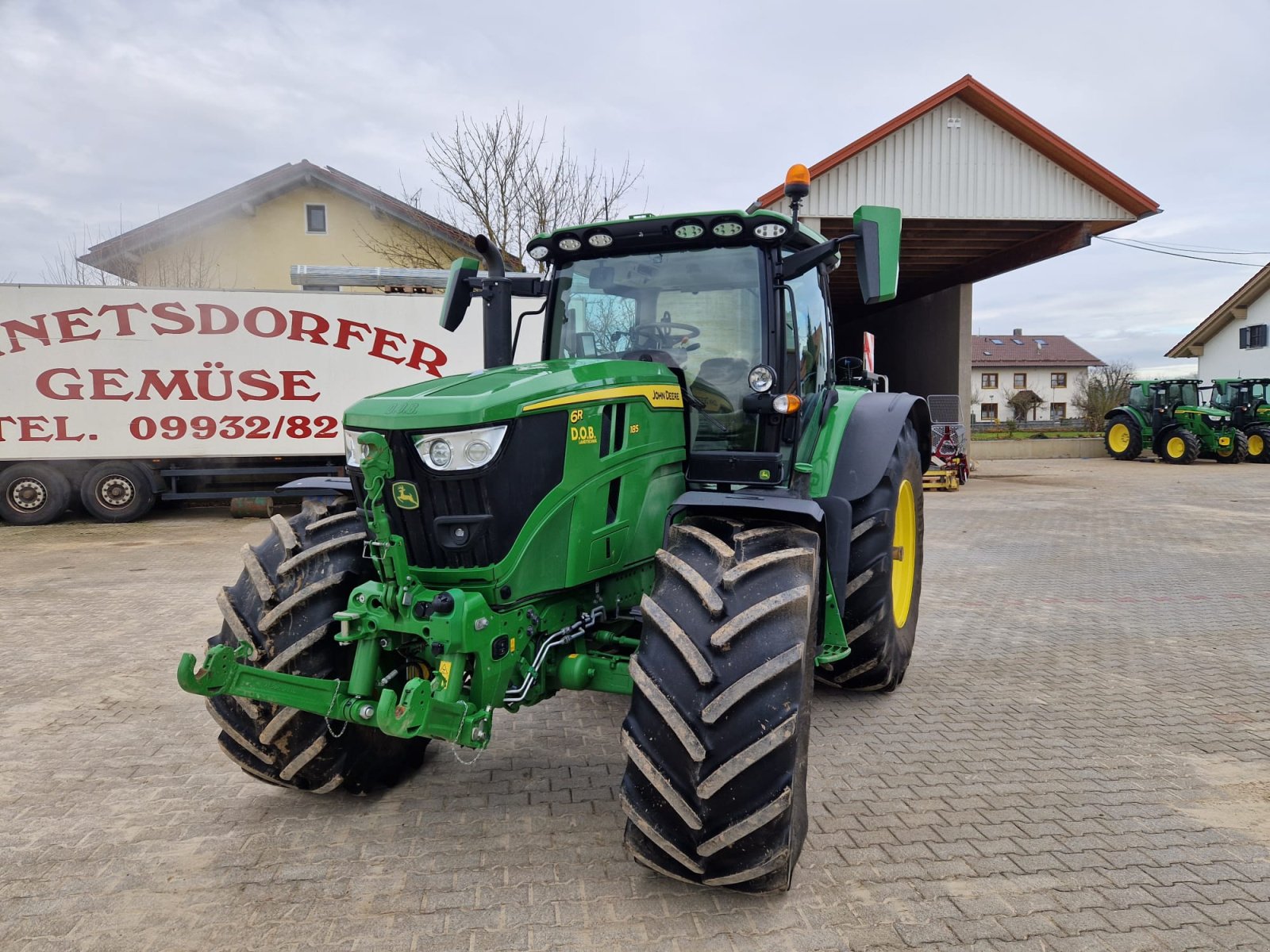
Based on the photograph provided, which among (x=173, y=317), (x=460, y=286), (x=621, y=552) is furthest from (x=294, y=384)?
(x=621, y=552)

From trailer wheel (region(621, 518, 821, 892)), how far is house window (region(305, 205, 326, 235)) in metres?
22.6

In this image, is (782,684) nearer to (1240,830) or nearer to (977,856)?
(977,856)

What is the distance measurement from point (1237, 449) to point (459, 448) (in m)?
24.6

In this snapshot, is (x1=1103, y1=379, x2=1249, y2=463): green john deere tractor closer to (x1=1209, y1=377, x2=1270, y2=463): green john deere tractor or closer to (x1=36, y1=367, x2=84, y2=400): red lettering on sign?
(x1=1209, y1=377, x2=1270, y2=463): green john deere tractor

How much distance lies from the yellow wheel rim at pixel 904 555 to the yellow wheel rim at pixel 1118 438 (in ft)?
70.4

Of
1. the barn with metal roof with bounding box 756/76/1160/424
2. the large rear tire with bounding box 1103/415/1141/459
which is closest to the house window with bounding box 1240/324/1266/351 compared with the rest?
the large rear tire with bounding box 1103/415/1141/459

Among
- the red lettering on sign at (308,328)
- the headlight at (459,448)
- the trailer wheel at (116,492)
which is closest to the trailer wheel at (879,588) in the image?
the headlight at (459,448)

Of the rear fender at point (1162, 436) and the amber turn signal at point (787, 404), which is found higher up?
the amber turn signal at point (787, 404)

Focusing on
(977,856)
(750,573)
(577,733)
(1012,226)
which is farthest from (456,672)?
(1012,226)

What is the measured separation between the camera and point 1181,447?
21.8 metres

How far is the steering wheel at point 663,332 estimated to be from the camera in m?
3.86

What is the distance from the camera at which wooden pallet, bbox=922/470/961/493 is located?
16547 mm

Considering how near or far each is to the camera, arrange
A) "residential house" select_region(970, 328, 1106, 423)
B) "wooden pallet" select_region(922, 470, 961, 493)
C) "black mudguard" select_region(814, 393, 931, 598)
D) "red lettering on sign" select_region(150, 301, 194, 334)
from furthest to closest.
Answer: "residential house" select_region(970, 328, 1106, 423) → "wooden pallet" select_region(922, 470, 961, 493) → "red lettering on sign" select_region(150, 301, 194, 334) → "black mudguard" select_region(814, 393, 931, 598)

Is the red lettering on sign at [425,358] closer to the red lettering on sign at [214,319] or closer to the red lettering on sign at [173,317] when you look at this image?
the red lettering on sign at [214,319]
